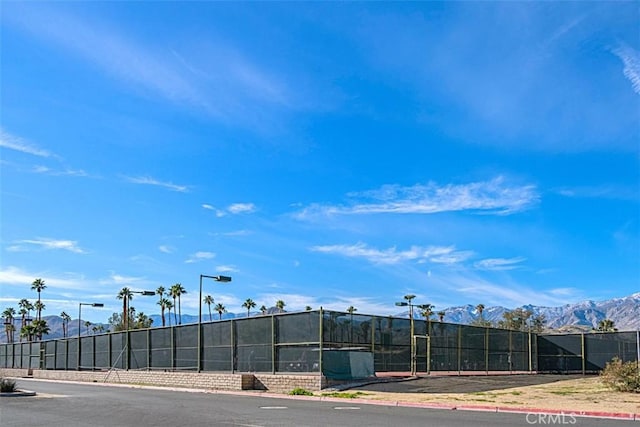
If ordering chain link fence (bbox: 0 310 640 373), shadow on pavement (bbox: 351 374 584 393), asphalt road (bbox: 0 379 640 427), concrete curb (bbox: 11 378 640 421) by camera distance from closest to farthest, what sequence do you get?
1. asphalt road (bbox: 0 379 640 427)
2. concrete curb (bbox: 11 378 640 421)
3. shadow on pavement (bbox: 351 374 584 393)
4. chain link fence (bbox: 0 310 640 373)

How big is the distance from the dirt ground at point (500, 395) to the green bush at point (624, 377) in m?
0.44

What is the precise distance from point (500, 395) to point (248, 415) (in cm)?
1028

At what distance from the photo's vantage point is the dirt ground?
64.6ft

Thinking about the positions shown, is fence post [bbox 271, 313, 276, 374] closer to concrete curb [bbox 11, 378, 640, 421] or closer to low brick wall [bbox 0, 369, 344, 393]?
low brick wall [bbox 0, 369, 344, 393]

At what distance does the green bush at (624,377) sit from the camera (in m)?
24.2

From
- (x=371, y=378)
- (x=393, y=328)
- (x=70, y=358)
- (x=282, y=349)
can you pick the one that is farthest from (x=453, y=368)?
(x=70, y=358)

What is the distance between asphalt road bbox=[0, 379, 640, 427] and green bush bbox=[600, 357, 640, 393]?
8.85 m

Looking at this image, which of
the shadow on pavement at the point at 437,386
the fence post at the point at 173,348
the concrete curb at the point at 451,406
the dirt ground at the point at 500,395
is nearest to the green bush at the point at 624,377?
the dirt ground at the point at 500,395

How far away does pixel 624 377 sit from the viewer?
2452 cm

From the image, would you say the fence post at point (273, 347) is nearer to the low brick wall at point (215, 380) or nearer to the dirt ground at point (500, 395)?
the low brick wall at point (215, 380)

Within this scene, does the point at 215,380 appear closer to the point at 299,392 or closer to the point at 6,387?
the point at 299,392

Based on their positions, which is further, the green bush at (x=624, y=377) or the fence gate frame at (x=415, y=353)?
the fence gate frame at (x=415, y=353)

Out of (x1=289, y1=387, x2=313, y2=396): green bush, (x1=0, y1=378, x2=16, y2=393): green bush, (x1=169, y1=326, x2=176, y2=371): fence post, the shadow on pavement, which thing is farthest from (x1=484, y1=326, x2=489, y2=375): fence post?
(x1=0, y1=378, x2=16, y2=393): green bush

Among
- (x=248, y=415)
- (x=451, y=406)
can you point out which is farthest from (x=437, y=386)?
(x=248, y=415)
